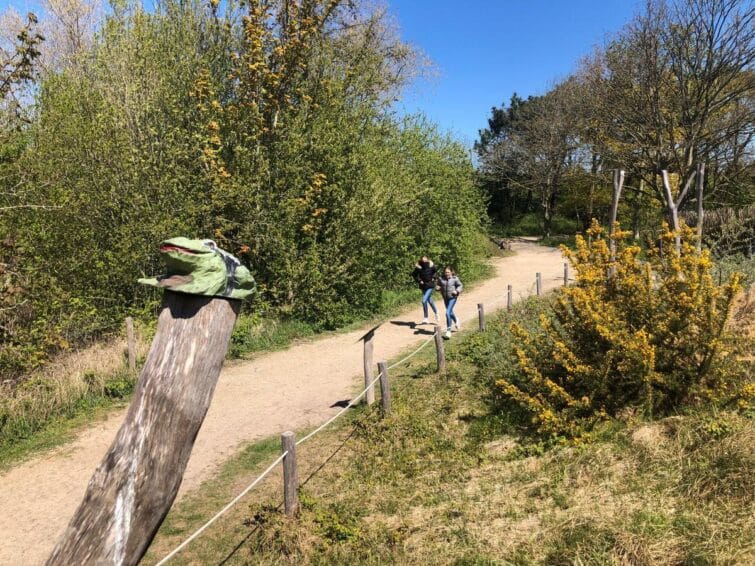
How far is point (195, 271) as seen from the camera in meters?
2.16

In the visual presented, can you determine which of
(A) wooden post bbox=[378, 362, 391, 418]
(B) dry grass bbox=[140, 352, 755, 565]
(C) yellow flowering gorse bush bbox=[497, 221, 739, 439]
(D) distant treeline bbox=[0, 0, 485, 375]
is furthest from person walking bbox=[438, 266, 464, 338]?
(B) dry grass bbox=[140, 352, 755, 565]

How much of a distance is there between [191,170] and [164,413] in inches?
440

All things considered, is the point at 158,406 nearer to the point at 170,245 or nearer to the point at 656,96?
the point at 170,245

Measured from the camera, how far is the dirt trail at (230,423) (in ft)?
19.0

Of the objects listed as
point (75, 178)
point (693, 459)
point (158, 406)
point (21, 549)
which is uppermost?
point (75, 178)

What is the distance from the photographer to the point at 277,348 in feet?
39.2

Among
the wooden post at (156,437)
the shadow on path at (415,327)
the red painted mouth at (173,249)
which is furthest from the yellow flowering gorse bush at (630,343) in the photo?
the shadow on path at (415,327)

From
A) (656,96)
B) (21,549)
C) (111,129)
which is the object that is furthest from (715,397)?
(656,96)

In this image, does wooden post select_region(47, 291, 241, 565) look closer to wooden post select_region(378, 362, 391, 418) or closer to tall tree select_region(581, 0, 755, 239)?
wooden post select_region(378, 362, 391, 418)

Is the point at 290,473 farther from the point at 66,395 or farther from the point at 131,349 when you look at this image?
the point at 131,349

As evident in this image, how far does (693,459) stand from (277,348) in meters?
9.12

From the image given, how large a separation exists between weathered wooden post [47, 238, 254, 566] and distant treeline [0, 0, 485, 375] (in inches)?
334

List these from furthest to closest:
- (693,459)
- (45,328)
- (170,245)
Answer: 1. (45,328)
2. (693,459)
3. (170,245)

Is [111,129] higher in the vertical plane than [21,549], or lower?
higher
